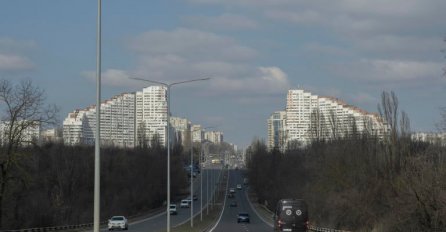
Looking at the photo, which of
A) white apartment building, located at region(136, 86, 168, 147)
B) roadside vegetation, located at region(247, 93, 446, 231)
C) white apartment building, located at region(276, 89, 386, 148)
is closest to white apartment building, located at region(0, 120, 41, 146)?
roadside vegetation, located at region(247, 93, 446, 231)

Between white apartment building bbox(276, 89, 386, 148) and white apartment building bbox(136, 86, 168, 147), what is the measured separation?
2491cm

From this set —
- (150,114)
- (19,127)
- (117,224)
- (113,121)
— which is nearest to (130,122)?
(113,121)

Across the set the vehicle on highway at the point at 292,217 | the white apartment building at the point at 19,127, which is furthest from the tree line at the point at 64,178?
the vehicle on highway at the point at 292,217

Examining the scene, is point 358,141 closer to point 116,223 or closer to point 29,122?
point 116,223

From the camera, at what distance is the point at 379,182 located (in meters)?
45.8

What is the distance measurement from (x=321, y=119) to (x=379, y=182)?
46.2 m

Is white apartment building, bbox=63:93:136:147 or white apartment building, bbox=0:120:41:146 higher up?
white apartment building, bbox=63:93:136:147

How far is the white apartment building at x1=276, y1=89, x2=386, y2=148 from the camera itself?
69.9 m

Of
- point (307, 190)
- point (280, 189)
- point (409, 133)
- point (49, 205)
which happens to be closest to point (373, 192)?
point (409, 133)

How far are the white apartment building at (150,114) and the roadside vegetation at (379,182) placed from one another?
156 ft

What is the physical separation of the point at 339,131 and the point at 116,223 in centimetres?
2937

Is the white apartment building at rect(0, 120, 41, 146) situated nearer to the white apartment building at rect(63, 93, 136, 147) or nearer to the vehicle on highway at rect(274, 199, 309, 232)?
the vehicle on highway at rect(274, 199, 309, 232)

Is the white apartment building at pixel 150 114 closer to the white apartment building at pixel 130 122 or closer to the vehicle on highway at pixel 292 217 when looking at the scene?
the white apartment building at pixel 130 122

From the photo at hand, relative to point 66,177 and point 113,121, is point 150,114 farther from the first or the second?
point 66,177
